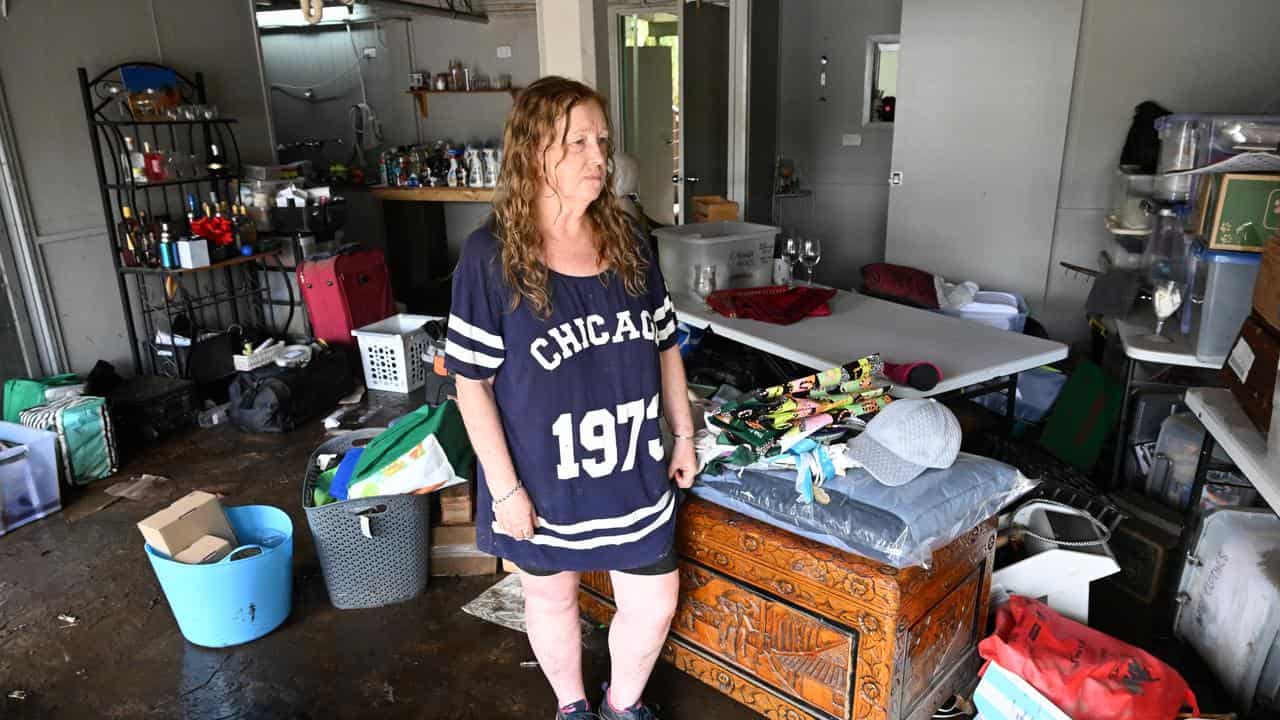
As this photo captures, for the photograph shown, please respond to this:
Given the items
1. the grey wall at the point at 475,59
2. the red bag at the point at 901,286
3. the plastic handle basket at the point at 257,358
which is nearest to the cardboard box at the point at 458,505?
the red bag at the point at 901,286

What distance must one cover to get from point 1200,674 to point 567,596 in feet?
Answer: 5.85

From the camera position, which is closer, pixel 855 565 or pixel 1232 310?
pixel 855 565

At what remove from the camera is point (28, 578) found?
9.49 ft

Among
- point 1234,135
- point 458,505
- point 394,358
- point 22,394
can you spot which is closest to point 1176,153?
point 1234,135

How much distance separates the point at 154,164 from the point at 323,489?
8.90ft

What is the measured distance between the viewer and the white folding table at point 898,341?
8.37 ft

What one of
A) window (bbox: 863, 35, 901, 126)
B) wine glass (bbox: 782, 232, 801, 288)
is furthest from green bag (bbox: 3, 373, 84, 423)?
window (bbox: 863, 35, 901, 126)

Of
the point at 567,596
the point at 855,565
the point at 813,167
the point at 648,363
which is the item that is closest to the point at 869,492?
the point at 855,565

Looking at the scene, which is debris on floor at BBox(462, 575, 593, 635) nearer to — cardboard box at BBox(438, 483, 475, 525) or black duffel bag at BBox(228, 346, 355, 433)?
cardboard box at BBox(438, 483, 475, 525)

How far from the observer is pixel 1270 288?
2.02 m

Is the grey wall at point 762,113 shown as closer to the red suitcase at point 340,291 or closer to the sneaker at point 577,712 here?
the red suitcase at point 340,291

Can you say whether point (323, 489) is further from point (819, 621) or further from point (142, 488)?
point (819, 621)

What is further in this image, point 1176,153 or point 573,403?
point 1176,153

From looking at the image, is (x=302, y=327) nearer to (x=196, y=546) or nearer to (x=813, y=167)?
(x=196, y=546)
